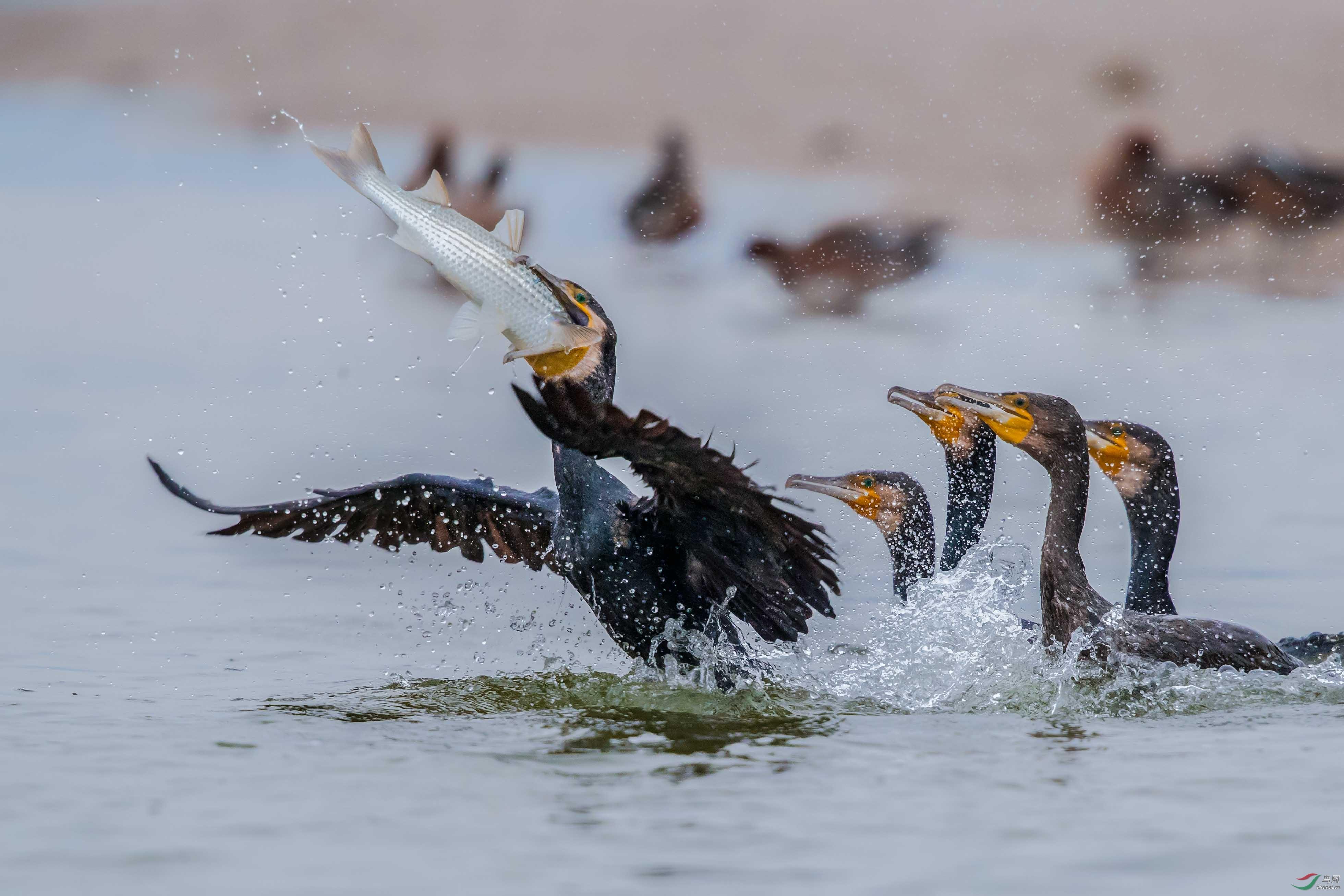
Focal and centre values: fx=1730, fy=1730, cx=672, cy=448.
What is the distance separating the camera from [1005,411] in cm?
623

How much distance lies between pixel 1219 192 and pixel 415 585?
27.9 feet

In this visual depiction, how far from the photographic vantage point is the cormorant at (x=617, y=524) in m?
4.84

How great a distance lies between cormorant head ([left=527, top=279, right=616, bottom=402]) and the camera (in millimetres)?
5512

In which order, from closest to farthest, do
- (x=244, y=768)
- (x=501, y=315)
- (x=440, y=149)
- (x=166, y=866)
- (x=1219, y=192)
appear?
1. (x=166, y=866)
2. (x=244, y=768)
3. (x=501, y=315)
4. (x=440, y=149)
5. (x=1219, y=192)

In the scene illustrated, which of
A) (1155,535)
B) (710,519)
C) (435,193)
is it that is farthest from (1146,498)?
(435,193)

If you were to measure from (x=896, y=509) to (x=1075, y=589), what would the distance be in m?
1.27

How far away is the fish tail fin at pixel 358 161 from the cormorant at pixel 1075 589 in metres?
2.32

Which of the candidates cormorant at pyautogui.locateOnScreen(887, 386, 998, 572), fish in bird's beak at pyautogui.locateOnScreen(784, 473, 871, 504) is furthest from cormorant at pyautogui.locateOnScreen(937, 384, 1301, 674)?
fish in bird's beak at pyautogui.locateOnScreen(784, 473, 871, 504)

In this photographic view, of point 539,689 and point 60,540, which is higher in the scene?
point 60,540

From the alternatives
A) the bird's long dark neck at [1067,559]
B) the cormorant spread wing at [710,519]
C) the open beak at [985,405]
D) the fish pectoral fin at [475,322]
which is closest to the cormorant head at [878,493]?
the open beak at [985,405]

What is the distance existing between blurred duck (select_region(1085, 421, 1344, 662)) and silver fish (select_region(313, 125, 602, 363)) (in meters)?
2.45

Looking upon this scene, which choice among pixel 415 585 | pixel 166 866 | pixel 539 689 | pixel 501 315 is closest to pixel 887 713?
pixel 539 689

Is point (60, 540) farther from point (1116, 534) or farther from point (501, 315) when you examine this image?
point (1116, 534)

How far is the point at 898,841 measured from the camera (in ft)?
13.2
